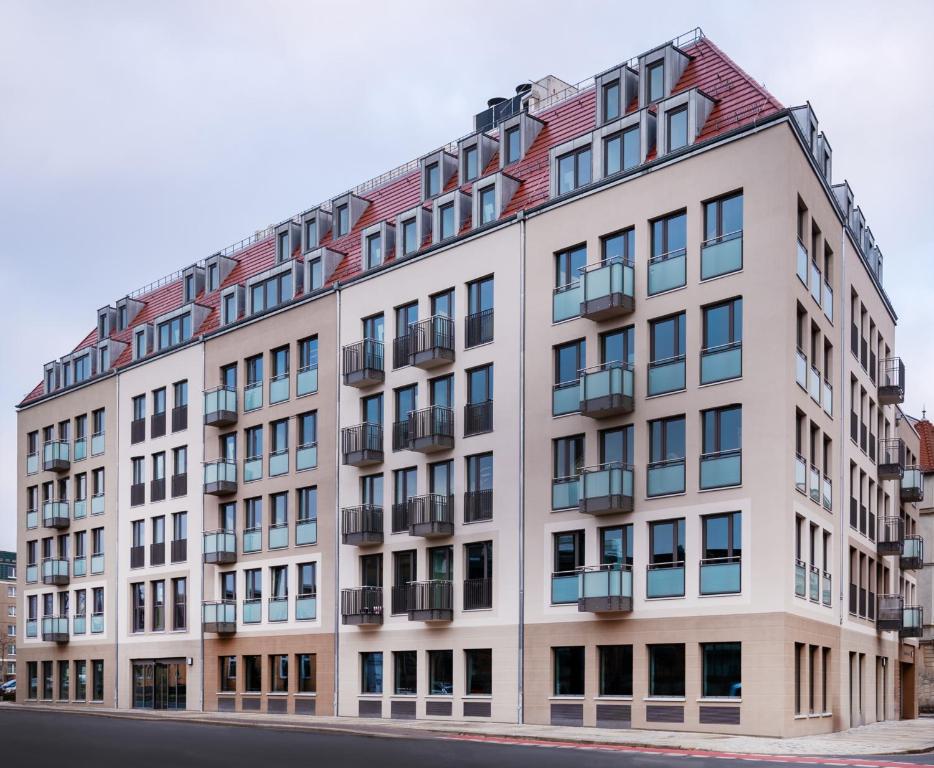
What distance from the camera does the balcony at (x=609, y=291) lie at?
35688 mm

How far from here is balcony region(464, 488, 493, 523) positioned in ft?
129

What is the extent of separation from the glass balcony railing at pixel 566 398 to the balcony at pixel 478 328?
11.6 ft

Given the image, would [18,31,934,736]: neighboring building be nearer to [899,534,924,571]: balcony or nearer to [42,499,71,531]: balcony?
[899,534,924,571]: balcony

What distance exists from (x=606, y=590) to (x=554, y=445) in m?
5.06

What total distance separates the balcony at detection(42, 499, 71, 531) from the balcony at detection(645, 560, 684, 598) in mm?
35811

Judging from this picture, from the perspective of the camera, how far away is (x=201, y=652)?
166ft

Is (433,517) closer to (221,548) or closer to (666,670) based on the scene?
(666,670)

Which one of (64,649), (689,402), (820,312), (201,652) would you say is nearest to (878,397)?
(820,312)

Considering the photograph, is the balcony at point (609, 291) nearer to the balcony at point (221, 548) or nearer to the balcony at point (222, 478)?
the balcony at point (222, 478)

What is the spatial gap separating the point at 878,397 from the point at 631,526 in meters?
16.1

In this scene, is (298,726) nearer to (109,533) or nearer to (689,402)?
(689,402)

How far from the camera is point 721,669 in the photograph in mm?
32562

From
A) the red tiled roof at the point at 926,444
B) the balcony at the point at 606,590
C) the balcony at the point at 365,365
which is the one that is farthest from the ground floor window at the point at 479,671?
the red tiled roof at the point at 926,444

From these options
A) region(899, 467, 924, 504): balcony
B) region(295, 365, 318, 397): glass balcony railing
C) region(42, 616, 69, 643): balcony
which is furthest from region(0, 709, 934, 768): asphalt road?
region(42, 616, 69, 643): balcony
